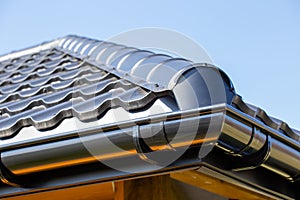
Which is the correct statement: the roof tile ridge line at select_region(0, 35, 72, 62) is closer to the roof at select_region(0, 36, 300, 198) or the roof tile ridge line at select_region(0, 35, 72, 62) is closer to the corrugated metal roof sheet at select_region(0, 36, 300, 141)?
the corrugated metal roof sheet at select_region(0, 36, 300, 141)

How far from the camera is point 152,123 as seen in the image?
7.47ft

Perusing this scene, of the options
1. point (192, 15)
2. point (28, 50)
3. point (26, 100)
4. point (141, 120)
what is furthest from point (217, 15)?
point (141, 120)

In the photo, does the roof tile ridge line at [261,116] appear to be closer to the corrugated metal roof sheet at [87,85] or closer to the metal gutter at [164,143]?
the corrugated metal roof sheet at [87,85]

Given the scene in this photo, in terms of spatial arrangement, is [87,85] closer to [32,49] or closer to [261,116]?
[261,116]

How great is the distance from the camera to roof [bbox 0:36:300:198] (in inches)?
89.0

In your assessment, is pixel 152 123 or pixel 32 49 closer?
pixel 152 123

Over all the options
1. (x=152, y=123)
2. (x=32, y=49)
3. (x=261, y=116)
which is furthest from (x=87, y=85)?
(x=32, y=49)

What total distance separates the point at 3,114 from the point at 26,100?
0.86ft

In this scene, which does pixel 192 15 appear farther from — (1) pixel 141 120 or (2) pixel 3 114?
(1) pixel 141 120

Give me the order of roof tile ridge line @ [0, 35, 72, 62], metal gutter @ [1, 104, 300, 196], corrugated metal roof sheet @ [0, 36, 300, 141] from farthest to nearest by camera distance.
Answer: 1. roof tile ridge line @ [0, 35, 72, 62]
2. corrugated metal roof sheet @ [0, 36, 300, 141]
3. metal gutter @ [1, 104, 300, 196]

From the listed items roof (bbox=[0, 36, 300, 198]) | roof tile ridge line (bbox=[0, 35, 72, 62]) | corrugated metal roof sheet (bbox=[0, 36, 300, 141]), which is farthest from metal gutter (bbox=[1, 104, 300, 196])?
roof tile ridge line (bbox=[0, 35, 72, 62])

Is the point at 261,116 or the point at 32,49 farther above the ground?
the point at 261,116

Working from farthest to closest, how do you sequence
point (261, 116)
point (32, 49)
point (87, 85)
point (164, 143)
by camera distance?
point (32, 49) → point (87, 85) → point (261, 116) → point (164, 143)


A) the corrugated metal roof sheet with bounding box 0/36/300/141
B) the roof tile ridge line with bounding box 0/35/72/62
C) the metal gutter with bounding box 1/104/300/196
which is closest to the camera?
the metal gutter with bounding box 1/104/300/196
